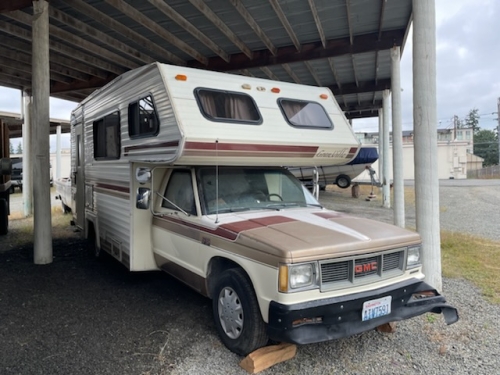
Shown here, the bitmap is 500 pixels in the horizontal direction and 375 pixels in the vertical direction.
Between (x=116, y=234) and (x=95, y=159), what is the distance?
65.3 inches

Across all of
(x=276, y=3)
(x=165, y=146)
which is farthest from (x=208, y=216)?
(x=276, y=3)

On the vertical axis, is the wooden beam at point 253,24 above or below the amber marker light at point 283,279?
above

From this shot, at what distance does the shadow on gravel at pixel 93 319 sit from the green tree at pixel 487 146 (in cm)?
7638

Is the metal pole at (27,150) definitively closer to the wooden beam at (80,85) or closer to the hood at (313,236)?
the wooden beam at (80,85)

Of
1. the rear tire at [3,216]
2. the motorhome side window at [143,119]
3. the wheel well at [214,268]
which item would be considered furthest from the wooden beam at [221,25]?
the rear tire at [3,216]

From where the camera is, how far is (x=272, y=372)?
327 cm

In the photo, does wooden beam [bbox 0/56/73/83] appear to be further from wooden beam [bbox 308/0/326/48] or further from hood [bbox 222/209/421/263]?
hood [bbox 222/209/421/263]

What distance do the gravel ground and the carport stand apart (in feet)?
3.56

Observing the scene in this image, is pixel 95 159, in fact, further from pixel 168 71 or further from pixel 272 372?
pixel 272 372

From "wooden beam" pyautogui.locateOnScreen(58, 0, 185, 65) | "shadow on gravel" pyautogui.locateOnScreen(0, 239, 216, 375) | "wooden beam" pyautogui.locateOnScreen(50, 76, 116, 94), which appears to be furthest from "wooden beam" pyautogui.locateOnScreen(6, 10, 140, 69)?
"shadow on gravel" pyautogui.locateOnScreen(0, 239, 216, 375)

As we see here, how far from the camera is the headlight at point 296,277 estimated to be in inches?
117

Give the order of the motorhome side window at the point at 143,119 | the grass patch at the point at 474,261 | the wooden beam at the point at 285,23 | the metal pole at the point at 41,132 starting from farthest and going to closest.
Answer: the wooden beam at the point at 285,23, the metal pole at the point at 41,132, the grass patch at the point at 474,261, the motorhome side window at the point at 143,119

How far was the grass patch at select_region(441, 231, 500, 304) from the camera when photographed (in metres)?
5.38

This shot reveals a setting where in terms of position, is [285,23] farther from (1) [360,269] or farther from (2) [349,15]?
(1) [360,269]
